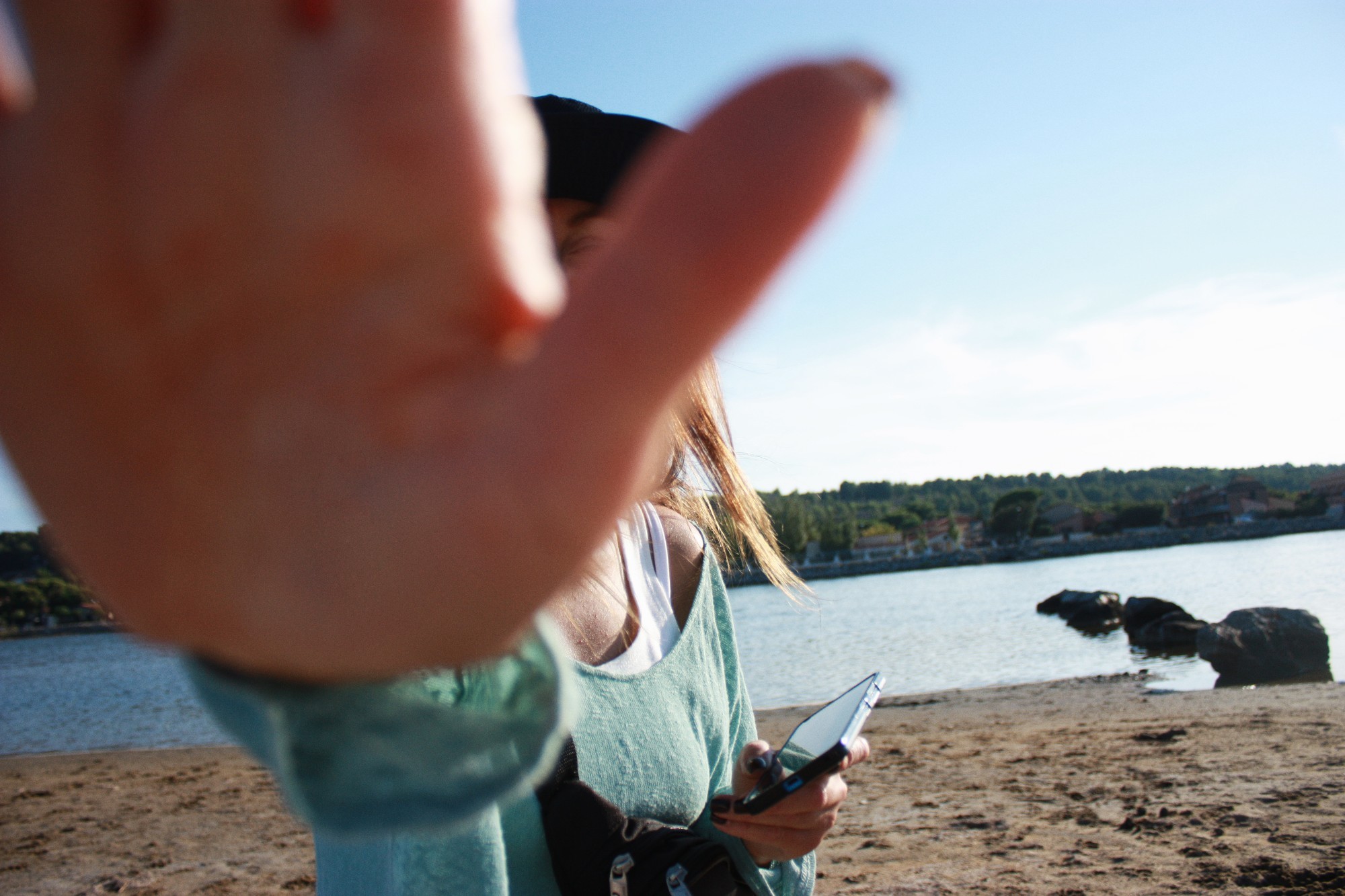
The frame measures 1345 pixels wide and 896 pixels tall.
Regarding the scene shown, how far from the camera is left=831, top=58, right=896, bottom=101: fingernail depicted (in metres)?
0.33

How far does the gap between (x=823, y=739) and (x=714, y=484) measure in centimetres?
73

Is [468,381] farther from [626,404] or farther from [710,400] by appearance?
[710,400]

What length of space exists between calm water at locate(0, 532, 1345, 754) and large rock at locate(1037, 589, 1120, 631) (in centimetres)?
75

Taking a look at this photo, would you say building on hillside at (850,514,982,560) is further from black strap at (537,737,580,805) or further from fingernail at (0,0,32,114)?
fingernail at (0,0,32,114)

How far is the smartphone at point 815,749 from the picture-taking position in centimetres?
178

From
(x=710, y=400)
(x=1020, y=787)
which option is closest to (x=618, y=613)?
(x=710, y=400)

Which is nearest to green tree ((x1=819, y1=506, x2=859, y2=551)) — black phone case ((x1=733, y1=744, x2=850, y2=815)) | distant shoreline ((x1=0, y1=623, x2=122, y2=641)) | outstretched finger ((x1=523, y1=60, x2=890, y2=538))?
distant shoreline ((x1=0, y1=623, x2=122, y2=641))

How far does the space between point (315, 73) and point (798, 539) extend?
230ft

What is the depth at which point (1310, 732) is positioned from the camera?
845 cm

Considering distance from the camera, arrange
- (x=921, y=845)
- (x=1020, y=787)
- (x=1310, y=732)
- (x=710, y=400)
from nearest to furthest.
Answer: (x=710, y=400) → (x=921, y=845) → (x=1020, y=787) → (x=1310, y=732)

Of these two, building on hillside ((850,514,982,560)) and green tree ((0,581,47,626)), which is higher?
building on hillside ((850,514,982,560))

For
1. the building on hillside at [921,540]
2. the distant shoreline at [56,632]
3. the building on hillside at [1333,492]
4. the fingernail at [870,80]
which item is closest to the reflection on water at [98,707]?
the fingernail at [870,80]

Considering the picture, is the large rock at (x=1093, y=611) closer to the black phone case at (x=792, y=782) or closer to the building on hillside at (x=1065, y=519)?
the black phone case at (x=792, y=782)

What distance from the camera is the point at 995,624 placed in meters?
29.7
